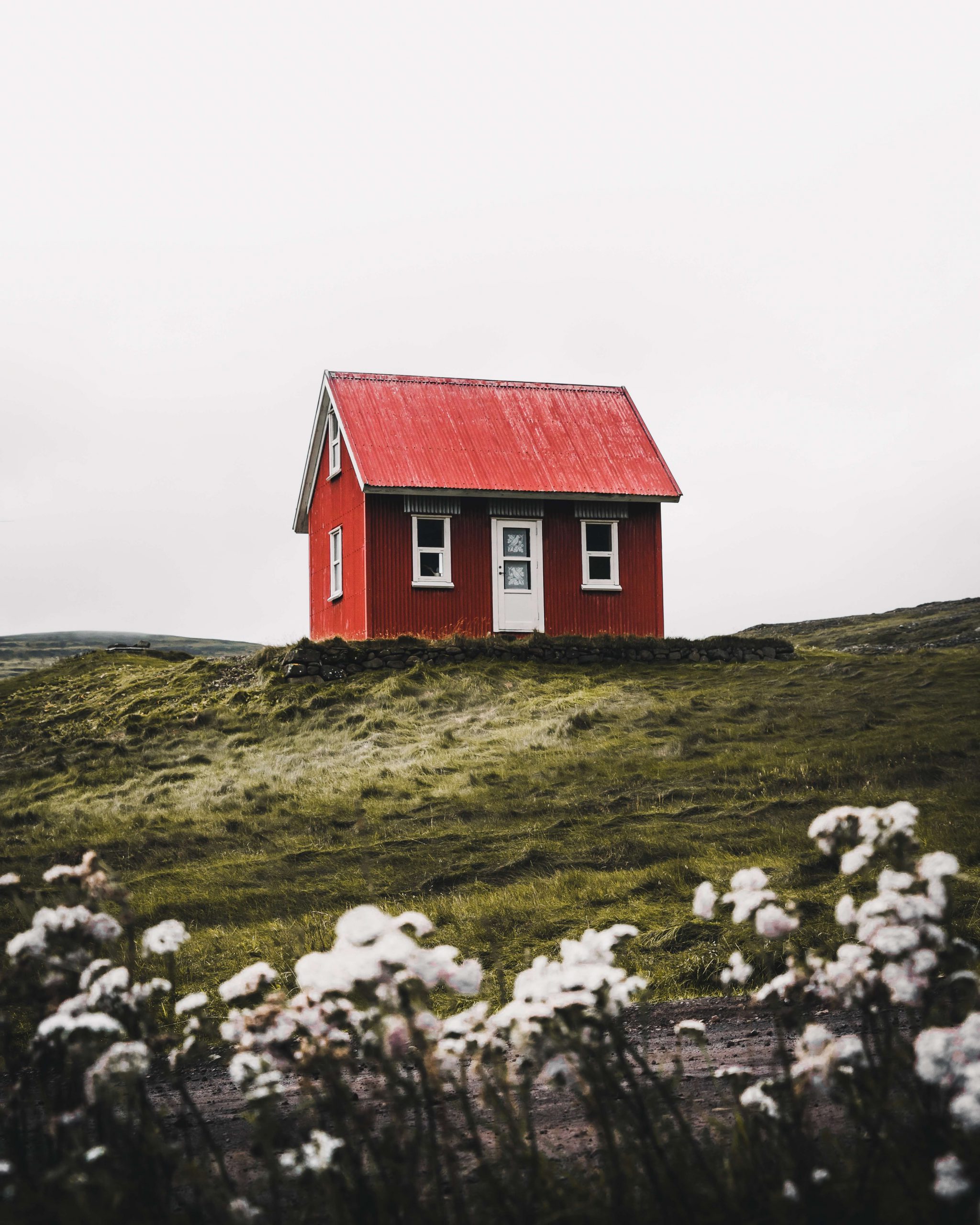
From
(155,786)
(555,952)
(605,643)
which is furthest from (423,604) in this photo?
(555,952)

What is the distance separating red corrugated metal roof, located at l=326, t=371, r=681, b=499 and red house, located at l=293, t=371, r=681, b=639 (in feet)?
0.16

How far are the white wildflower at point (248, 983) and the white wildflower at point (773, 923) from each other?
4.88ft

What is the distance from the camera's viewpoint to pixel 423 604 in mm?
25250

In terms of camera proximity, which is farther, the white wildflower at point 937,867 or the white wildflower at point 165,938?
the white wildflower at point 165,938

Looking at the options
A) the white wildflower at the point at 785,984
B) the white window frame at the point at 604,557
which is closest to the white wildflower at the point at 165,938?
the white wildflower at the point at 785,984

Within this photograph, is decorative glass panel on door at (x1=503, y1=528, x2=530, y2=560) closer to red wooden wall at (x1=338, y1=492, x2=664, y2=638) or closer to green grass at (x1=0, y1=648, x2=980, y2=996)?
red wooden wall at (x1=338, y1=492, x2=664, y2=638)

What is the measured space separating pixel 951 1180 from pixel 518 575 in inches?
916

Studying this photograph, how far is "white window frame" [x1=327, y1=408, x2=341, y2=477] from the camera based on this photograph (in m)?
27.7

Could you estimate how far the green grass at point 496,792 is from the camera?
32.4 ft

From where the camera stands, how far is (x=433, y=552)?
83.7ft

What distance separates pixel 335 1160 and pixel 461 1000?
4.59 meters

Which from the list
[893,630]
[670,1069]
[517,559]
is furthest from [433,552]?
[893,630]

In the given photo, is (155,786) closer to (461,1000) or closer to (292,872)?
(292,872)

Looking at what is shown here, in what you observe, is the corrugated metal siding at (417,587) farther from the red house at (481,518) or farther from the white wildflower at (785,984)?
the white wildflower at (785,984)
